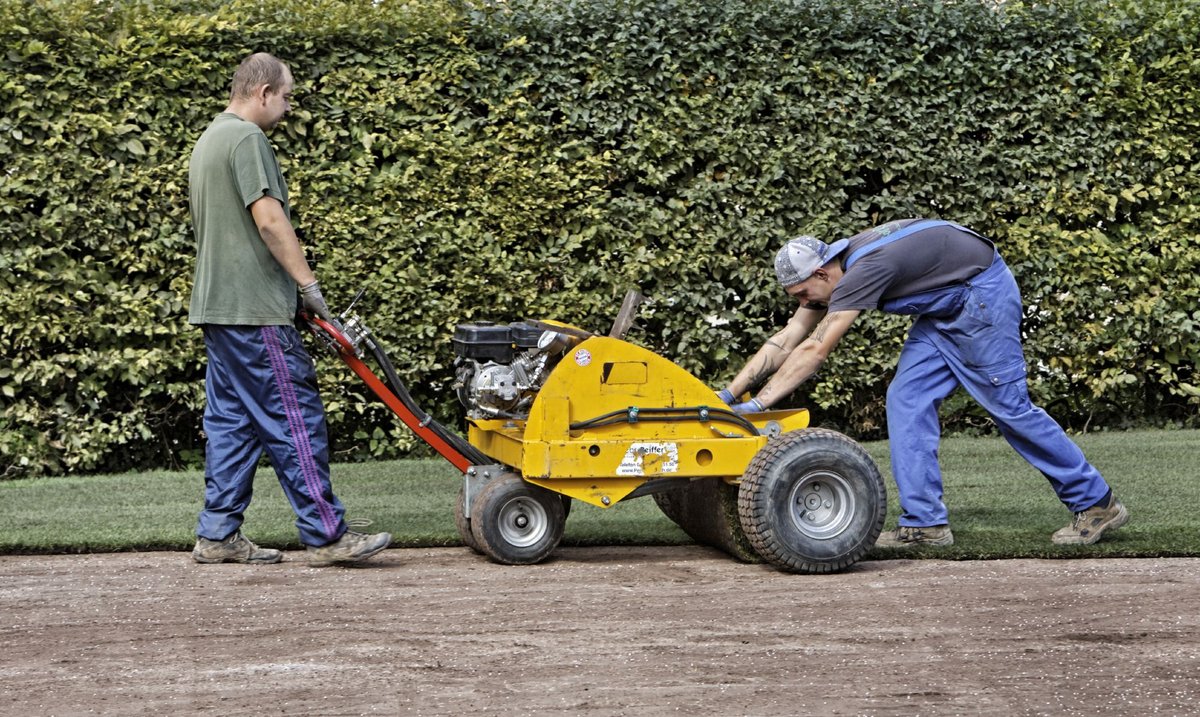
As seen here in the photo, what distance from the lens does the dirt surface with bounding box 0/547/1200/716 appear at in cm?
438

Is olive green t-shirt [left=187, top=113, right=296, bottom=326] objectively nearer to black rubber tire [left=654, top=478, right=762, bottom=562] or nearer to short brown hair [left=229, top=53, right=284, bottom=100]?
short brown hair [left=229, top=53, right=284, bottom=100]

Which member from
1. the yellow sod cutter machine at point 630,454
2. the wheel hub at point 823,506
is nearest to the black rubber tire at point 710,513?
the yellow sod cutter machine at point 630,454

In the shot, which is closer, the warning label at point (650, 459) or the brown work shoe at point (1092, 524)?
the warning label at point (650, 459)

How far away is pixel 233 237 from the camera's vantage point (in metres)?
6.29

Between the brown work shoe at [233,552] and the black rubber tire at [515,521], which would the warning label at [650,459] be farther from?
the brown work shoe at [233,552]

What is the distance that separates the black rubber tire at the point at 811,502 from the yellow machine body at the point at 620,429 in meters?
0.20

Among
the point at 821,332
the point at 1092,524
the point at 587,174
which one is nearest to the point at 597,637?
the point at 821,332

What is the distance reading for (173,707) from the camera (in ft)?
14.1

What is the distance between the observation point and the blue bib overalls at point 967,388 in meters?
6.61

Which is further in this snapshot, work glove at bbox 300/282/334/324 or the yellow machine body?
work glove at bbox 300/282/334/324

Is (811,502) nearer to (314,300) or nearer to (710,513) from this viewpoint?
(710,513)

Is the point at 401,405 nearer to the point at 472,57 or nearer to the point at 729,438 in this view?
the point at 729,438

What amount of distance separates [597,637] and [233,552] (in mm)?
2070

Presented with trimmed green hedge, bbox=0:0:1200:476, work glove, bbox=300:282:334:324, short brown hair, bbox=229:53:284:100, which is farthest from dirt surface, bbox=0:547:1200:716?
trimmed green hedge, bbox=0:0:1200:476
